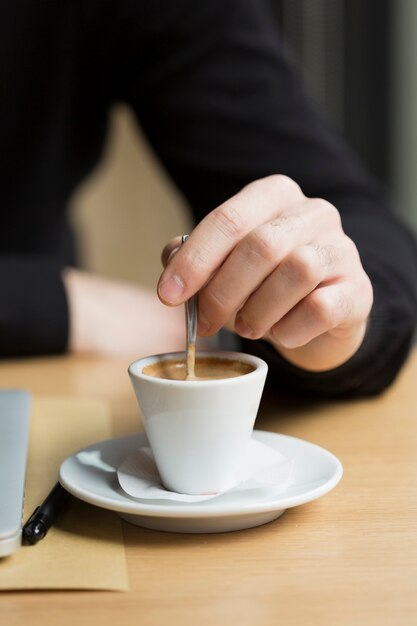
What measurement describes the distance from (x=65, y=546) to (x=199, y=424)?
0.38 feet

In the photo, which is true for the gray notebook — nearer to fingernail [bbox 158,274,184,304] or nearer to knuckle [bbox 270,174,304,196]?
fingernail [bbox 158,274,184,304]

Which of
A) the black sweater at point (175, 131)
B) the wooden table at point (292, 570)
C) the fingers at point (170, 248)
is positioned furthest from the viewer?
the black sweater at point (175, 131)

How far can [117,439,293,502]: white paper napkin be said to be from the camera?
595 mm

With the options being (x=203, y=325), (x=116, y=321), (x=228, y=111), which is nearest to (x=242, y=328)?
(x=203, y=325)

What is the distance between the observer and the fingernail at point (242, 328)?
0.68 meters

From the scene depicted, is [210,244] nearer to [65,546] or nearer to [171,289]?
[171,289]

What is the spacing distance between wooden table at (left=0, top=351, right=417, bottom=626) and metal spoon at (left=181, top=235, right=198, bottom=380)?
127mm

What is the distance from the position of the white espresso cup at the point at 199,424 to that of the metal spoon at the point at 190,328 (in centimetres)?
3

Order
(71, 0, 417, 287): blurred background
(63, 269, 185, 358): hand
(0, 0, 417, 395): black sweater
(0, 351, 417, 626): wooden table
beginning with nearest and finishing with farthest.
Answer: (0, 351, 417, 626): wooden table → (0, 0, 417, 395): black sweater → (63, 269, 185, 358): hand → (71, 0, 417, 287): blurred background

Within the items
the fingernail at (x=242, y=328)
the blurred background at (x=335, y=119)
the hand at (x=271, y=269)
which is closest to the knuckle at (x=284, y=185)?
the hand at (x=271, y=269)

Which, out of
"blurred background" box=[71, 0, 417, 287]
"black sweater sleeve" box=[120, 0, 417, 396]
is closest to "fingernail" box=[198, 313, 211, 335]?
"black sweater sleeve" box=[120, 0, 417, 396]

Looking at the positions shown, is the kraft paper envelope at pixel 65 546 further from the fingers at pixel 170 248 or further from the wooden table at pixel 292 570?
the fingers at pixel 170 248

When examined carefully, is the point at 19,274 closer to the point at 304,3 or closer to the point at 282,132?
the point at 282,132

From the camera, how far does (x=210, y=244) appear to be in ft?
2.10
